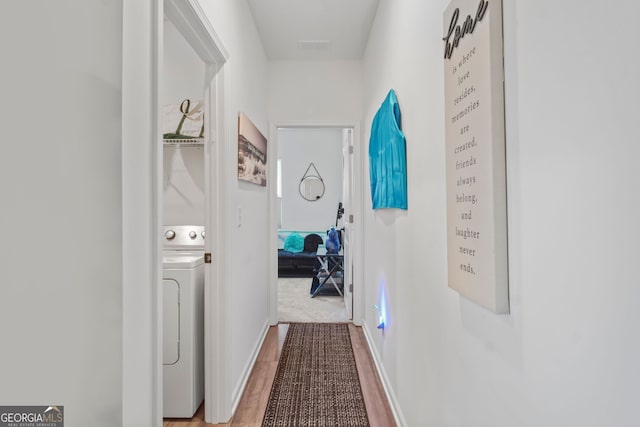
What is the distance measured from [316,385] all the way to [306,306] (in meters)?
1.85

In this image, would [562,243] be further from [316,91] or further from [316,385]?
[316,91]

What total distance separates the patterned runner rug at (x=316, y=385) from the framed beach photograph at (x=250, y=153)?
148 centimetres

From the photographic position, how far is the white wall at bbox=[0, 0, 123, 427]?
59 centimetres

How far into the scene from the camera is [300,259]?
18.7ft

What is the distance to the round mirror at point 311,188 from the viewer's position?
22.0ft

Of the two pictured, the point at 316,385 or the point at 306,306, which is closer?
the point at 316,385

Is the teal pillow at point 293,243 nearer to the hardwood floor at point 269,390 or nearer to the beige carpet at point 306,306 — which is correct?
the beige carpet at point 306,306

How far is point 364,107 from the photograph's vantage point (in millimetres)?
3424

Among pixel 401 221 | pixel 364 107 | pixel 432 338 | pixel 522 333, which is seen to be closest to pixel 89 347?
pixel 522 333

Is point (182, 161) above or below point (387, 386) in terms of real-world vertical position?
above

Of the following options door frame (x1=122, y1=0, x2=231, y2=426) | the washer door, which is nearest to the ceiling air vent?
door frame (x1=122, y1=0, x2=231, y2=426)

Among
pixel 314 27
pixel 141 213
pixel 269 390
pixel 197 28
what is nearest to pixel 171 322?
pixel 269 390

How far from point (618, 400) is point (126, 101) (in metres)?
1.24

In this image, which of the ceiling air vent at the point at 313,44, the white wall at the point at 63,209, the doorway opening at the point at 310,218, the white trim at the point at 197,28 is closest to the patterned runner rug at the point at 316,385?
the doorway opening at the point at 310,218
